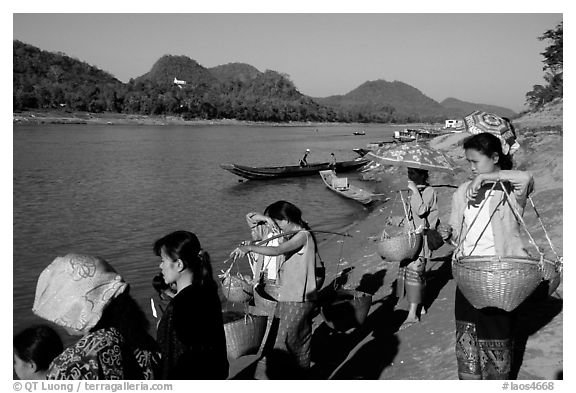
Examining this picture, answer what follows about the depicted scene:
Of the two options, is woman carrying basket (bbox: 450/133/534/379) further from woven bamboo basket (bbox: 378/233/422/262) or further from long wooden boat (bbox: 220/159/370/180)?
long wooden boat (bbox: 220/159/370/180)

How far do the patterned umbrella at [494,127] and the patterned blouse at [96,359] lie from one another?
8.16ft

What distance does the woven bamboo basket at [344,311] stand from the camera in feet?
17.6

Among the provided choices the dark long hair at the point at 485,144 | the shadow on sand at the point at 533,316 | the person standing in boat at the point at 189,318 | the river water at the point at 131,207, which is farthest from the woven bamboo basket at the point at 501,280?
the river water at the point at 131,207

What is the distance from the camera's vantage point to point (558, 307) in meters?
4.80

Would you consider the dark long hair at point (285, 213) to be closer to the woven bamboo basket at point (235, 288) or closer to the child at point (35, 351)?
the child at point (35, 351)

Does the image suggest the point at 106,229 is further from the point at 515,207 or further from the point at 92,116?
the point at 92,116

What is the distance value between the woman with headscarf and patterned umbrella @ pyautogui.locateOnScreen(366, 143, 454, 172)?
12.0 feet

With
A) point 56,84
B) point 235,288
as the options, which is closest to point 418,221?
point 235,288

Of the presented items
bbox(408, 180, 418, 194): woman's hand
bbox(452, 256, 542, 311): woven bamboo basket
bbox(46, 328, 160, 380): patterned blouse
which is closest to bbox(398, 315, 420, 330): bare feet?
bbox(408, 180, 418, 194): woman's hand

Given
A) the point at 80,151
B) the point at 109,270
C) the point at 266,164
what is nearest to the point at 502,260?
the point at 109,270

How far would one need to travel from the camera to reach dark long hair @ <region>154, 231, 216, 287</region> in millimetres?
2740

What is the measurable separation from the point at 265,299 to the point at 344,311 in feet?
2.57

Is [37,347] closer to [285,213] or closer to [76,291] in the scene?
[76,291]
